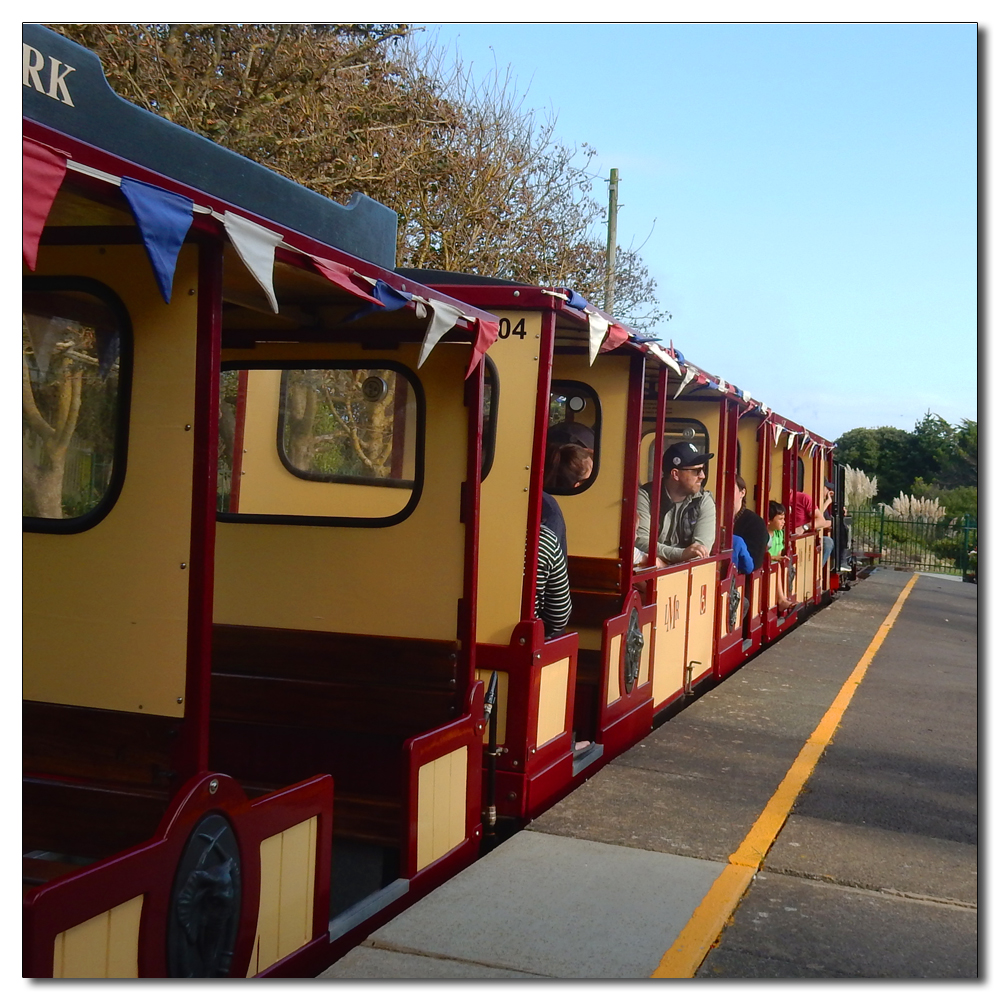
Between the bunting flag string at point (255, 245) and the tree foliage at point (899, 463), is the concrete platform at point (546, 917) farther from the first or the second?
the tree foliage at point (899, 463)

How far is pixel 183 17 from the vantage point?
3408mm

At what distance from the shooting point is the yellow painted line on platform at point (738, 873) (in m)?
3.37

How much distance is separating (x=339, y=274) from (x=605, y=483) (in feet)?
11.6

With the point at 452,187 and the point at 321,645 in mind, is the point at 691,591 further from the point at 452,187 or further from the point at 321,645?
the point at 452,187

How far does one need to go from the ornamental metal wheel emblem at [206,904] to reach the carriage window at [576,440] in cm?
379

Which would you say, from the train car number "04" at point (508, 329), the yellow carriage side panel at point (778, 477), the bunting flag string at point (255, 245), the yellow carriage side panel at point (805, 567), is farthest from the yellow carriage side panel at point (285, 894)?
the yellow carriage side panel at point (805, 567)

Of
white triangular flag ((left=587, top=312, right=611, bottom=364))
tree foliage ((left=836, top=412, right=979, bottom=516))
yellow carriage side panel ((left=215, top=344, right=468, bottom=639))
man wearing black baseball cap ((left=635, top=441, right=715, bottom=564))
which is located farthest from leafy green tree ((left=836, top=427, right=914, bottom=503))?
yellow carriage side panel ((left=215, top=344, right=468, bottom=639))

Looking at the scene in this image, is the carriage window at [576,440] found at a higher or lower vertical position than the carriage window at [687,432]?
lower

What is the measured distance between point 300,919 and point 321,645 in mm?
1379

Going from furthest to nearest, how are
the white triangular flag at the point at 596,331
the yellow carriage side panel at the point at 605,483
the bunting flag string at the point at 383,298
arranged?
the yellow carriage side panel at the point at 605,483 < the white triangular flag at the point at 596,331 < the bunting flag string at the point at 383,298

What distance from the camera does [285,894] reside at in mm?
3092

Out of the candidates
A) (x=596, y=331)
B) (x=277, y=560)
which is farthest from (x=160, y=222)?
(x=596, y=331)

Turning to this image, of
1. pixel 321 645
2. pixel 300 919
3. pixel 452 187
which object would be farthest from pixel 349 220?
pixel 452 187

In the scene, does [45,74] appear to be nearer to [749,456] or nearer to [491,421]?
[491,421]
